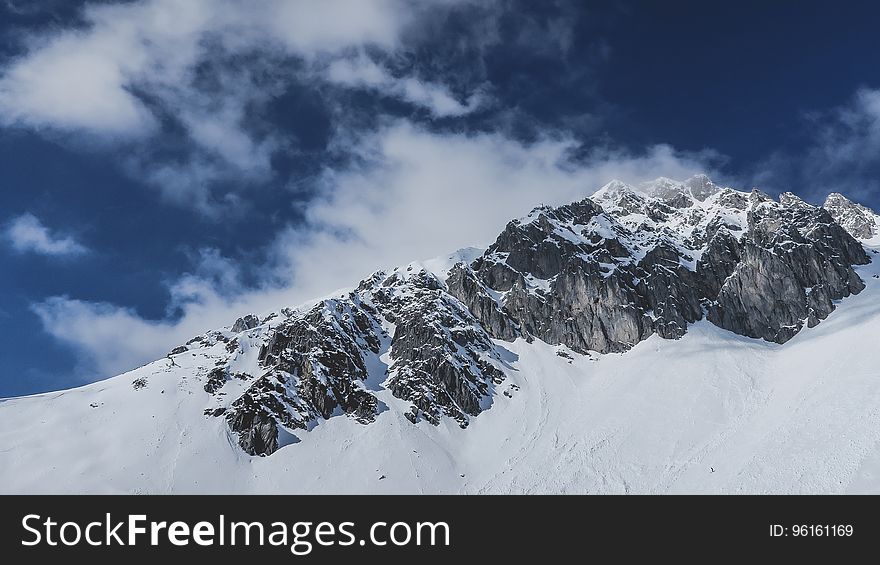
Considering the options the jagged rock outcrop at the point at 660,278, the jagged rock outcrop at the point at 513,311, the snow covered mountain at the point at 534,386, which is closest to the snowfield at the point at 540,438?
the snow covered mountain at the point at 534,386

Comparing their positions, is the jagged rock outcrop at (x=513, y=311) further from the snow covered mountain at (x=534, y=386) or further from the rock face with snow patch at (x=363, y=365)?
the snow covered mountain at (x=534, y=386)

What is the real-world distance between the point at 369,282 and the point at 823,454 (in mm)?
121928

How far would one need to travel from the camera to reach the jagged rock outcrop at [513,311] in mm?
112000

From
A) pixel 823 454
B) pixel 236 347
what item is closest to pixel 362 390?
pixel 236 347

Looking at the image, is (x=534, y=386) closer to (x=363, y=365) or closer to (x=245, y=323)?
(x=363, y=365)

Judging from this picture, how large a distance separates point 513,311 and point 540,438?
5466 cm

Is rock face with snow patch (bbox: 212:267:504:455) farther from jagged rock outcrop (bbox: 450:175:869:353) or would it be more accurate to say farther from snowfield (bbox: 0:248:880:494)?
jagged rock outcrop (bbox: 450:175:869:353)

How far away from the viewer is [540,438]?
10225 centimetres

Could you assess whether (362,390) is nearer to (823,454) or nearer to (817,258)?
(823,454)

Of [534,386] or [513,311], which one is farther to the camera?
[513,311]

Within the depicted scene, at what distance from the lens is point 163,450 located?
91688 millimetres

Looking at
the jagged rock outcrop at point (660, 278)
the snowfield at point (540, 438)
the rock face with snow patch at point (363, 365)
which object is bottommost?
the snowfield at point (540, 438)

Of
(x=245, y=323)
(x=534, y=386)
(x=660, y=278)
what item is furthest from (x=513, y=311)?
(x=245, y=323)

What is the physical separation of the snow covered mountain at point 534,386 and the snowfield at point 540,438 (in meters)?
0.42
